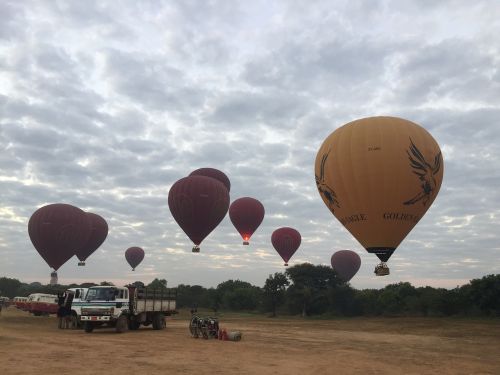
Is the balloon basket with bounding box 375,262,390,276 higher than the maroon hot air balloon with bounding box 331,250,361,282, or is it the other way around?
the maroon hot air balloon with bounding box 331,250,361,282

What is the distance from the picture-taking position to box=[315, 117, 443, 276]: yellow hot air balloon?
3033 centimetres

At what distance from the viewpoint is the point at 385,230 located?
102 ft

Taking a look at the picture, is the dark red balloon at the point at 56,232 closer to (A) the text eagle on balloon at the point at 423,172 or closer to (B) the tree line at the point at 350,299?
(B) the tree line at the point at 350,299

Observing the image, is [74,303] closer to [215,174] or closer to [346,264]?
[215,174]

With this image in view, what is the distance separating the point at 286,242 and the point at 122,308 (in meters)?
47.4

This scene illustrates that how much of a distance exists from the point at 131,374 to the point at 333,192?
2141 cm

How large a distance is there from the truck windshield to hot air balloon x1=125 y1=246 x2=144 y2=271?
66.1 metres

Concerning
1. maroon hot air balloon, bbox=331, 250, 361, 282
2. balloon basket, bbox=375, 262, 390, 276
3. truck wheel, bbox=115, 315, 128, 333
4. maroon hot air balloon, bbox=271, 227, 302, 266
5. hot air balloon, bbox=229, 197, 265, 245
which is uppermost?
hot air balloon, bbox=229, 197, 265, 245

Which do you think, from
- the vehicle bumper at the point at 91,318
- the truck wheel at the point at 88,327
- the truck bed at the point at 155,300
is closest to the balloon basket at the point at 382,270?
the truck bed at the point at 155,300

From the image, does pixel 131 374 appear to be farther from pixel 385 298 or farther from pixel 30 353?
pixel 385 298

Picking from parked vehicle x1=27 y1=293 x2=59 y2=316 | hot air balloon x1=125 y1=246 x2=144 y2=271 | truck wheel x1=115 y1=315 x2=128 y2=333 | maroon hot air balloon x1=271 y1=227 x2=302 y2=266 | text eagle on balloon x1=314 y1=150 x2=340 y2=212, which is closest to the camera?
truck wheel x1=115 y1=315 x2=128 y2=333

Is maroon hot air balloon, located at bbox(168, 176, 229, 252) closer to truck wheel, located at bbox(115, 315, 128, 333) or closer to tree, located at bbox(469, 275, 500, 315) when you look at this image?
truck wheel, located at bbox(115, 315, 128, 333)

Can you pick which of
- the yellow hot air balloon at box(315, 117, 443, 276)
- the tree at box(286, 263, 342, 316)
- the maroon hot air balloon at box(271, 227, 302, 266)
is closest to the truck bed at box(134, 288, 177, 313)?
the yellow hot air balloon at box(315, 117, 443, 276)

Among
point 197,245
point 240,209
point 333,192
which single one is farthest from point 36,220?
point 333,192
